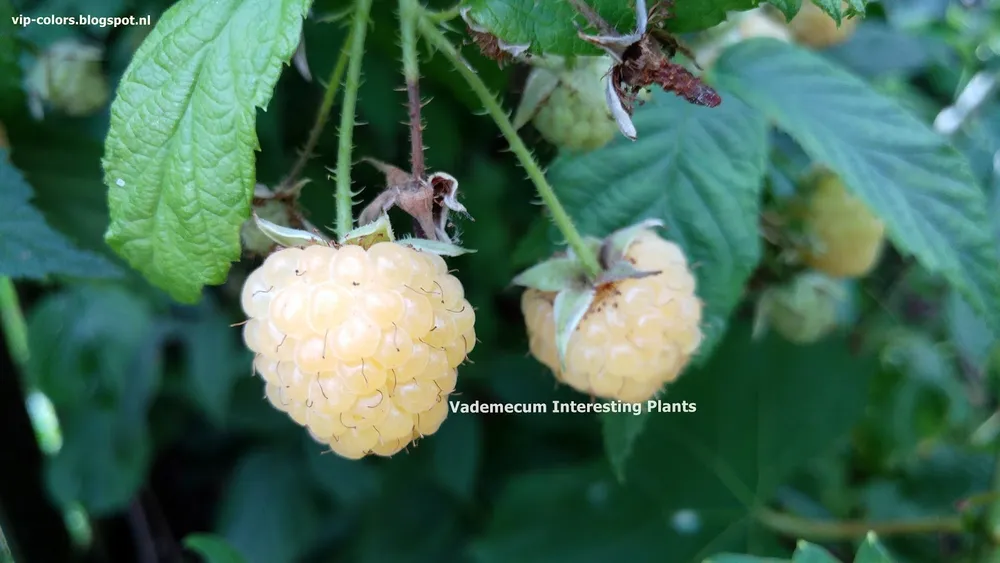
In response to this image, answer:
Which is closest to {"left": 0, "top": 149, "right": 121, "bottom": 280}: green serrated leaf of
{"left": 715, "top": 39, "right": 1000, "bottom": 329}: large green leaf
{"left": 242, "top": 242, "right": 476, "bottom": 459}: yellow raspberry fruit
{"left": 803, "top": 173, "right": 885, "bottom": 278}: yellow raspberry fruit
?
{"left": 242, "top": 242, "right": 476, "bottom": 459}: yellow raspberry fruit

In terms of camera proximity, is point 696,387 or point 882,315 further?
point 882,315

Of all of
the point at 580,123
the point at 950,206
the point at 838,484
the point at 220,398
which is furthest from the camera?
the point at 838,484

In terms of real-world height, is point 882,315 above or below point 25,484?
below

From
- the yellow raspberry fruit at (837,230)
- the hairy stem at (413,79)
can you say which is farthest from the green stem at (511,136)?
the yellow raspberry fruit at (837,230)

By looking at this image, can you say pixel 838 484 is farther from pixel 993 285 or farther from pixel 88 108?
pixel 88 108

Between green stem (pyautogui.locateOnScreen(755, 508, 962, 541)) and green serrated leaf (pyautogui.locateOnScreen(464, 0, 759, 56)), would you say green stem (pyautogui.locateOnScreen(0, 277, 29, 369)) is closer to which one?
green serrated leaf (pyautogui.locateOnScreen(464, 0, 759, 56))

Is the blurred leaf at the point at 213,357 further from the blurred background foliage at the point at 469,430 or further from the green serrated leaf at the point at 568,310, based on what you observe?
the green serrated leaf at the point at 568,310

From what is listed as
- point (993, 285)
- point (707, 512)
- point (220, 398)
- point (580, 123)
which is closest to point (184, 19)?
point (580, 123)
